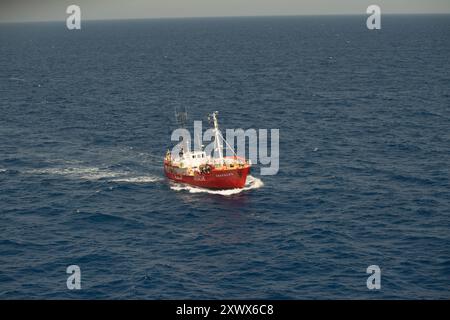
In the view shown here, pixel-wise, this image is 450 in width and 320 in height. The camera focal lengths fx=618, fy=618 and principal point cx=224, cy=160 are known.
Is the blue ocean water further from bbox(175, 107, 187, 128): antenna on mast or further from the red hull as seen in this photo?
bbox(175, 107, 187, 128): antenna on mast

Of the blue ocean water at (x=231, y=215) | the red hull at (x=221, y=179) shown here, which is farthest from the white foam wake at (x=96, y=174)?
the red hull at (x=221, y=179)

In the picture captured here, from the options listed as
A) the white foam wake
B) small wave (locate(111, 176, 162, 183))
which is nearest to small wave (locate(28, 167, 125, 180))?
the white foam wake

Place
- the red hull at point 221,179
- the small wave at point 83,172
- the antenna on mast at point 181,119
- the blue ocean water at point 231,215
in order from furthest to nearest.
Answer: the antenna on mast at point 181,119 → the small wave at point 83,172 → the red hull at point 221,179 → the blue ocean water at point 231,215

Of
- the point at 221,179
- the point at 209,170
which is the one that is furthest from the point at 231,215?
the point at 209,170

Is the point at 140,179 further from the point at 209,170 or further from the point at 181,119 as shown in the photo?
the point at 181,119

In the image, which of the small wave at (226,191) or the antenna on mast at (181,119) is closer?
the small wave at (226,191)

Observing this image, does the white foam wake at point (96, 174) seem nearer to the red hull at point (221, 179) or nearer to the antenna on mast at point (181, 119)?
the red hull at point (221, 179)
